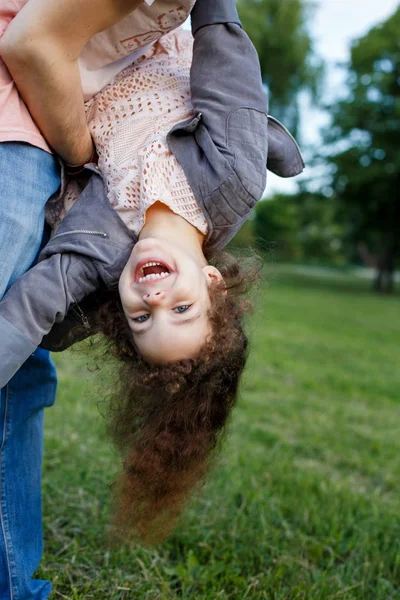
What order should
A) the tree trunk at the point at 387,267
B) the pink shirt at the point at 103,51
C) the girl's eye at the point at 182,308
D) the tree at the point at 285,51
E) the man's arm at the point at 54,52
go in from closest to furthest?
the man's arm at the point at 54,52 < the pink shirt at the point at 103,51 < the girl's eye at the point at 182,308 < the tree trunk at the point at 387,267 < the tree at the point at 285,51

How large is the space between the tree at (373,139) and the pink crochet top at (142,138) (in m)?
20.6

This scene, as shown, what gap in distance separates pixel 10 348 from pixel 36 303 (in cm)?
13

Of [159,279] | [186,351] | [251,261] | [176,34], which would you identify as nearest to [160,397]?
[186,351]

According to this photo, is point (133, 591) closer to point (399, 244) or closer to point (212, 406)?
point (212, 406)

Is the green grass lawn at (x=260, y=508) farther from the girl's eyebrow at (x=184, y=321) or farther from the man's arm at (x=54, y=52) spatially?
the man's arm at (x=54, y=52)

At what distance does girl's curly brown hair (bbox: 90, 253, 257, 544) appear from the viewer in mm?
1936

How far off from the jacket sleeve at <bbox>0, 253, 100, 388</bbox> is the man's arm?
1.15 feet

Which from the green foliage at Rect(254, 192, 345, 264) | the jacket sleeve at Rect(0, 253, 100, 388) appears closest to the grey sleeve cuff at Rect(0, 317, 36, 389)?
the jacket sleeve at Rect(0, 253, 100, 388)

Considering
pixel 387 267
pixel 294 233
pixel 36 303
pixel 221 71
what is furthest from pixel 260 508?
pixel 294 233

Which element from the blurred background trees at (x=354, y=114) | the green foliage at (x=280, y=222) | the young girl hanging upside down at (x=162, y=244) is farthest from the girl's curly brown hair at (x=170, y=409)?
the green foliage at (x=280, y=222)

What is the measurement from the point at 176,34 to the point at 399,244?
22.6 m

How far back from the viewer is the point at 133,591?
2.47 m

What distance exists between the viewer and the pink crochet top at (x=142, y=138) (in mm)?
1848

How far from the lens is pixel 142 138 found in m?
1.90
